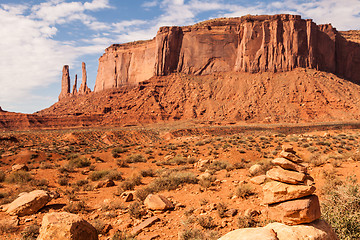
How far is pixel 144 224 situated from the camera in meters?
6.48

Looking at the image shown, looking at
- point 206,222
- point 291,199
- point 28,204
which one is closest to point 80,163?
point 28,204

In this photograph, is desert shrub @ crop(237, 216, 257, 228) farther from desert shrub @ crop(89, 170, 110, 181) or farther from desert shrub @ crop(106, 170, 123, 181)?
desert shrub @ crop(89, 170, 110, 181)

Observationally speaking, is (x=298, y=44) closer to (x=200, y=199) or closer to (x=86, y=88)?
(x=200, y=199)

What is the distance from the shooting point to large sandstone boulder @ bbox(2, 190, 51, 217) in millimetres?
7332

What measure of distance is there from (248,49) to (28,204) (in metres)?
72.0

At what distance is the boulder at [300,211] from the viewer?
13.5 feet

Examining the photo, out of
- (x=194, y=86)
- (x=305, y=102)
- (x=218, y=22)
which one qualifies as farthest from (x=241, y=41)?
(x=305, y=102)

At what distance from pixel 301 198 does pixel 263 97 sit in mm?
62270

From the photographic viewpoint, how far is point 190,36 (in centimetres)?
7750

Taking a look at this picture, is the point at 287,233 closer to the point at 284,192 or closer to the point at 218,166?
the point at 284,192

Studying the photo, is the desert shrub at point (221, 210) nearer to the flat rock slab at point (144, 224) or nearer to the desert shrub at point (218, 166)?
the flat rock slab at point (144, 224)

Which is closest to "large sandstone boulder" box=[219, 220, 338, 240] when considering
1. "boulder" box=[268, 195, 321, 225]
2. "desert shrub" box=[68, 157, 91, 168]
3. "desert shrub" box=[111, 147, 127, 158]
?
"boulder" box=[268, 195, 321, 225]

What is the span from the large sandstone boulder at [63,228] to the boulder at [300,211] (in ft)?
13.4

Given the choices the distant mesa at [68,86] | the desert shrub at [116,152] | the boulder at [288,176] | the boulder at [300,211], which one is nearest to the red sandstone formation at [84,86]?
the distant mesa at [68,86]
